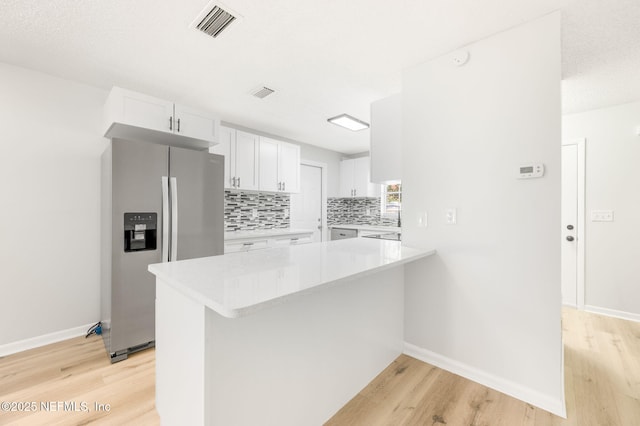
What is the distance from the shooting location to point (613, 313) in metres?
3.05

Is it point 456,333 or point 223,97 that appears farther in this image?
point 223,97

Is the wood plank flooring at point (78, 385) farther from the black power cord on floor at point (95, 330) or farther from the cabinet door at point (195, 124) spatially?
the cabinet door at point (195, 124)

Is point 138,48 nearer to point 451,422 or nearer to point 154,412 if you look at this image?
point 154,412

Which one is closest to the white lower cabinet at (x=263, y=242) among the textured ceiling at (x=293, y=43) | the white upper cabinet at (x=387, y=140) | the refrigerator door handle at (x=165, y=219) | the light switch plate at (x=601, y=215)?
the refrigerator door handle at (x=165, y=219)

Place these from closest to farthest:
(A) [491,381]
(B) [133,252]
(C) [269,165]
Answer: (A) [491,381], (B) [133,252], (C) [269,165]

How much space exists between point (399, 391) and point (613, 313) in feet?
9.78

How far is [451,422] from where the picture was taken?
154 cm

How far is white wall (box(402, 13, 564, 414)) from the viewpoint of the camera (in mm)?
A: 1683

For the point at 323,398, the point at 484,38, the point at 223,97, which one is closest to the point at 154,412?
the point at 323,398

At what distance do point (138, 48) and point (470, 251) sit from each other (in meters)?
2.84

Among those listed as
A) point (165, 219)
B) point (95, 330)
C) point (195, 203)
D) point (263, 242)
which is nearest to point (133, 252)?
point (165, 219)

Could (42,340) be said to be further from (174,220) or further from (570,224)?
(570,224)

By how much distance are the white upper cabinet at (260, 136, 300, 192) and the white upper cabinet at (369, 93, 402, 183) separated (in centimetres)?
187

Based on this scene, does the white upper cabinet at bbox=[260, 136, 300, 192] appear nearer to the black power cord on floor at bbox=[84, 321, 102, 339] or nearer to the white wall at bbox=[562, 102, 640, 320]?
the black power cord on floor at bbox=[84, 321, 102, 339]
